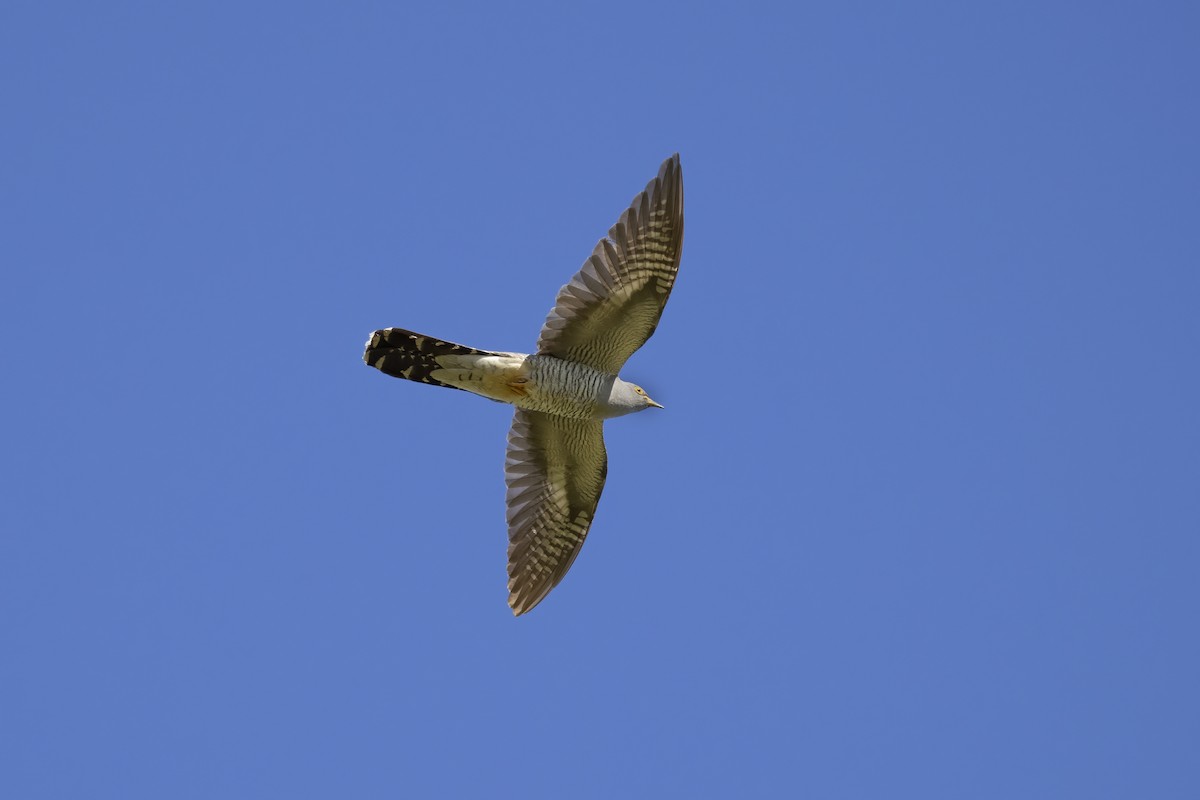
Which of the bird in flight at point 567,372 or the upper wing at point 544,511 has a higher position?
the bird in flight at point 567,372

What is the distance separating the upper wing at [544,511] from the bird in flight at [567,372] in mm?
11

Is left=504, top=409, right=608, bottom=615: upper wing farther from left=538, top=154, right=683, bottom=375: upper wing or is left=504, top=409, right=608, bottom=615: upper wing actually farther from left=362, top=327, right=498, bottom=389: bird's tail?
left=538, top=154, right=683, bottom=375: upper wing

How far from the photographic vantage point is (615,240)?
1265 centimetres

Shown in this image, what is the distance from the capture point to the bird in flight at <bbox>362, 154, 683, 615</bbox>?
41.6 ft

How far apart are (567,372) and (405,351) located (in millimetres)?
1558

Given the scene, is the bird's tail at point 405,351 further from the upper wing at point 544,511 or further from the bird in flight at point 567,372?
the upper wing at point 544,511

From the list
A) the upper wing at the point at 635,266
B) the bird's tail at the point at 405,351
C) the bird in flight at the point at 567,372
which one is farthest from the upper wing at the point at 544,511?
the upper wing at the point at 635,266

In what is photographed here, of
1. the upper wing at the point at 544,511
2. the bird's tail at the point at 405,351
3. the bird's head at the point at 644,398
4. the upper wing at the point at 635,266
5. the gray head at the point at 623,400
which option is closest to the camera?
the upper wing at the point at 635,266

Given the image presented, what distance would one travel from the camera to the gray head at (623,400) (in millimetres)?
13242

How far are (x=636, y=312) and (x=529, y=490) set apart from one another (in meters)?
2.63

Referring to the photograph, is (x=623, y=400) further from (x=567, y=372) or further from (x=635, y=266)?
(x=635, y=266)

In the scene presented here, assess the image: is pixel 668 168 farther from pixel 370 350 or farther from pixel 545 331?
pixel 370 350

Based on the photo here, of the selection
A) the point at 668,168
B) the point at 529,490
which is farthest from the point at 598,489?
the point at 668,168

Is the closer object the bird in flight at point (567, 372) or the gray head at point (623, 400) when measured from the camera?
the bird in flight at point (567, 372)
